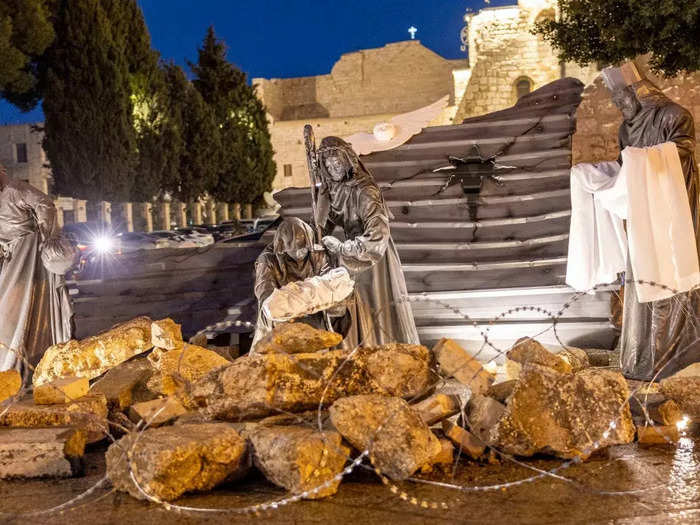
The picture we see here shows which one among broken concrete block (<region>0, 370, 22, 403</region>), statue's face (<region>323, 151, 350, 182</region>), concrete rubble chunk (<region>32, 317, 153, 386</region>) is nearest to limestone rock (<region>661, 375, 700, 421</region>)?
statue's face (<region>323, 151, 350, 182</region>)

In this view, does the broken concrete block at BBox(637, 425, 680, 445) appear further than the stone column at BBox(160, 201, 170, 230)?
No

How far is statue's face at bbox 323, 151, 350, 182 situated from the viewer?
→ 552 centimetres

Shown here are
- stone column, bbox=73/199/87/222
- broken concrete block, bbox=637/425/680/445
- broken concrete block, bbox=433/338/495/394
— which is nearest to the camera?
broken concrete block, bbox=637/425/680/445

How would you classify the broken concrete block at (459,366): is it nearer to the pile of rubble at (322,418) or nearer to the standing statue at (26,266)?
the pile of rubble at (322,418)

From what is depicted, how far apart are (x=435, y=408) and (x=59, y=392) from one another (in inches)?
89.9

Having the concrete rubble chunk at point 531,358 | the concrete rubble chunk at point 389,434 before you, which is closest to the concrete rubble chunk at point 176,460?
the concrete rubble chunk at point 389,434

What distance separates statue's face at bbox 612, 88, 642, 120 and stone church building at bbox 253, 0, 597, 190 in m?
18.9

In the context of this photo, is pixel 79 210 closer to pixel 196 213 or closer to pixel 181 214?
pixel 181 214

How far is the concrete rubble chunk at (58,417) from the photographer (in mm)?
4410

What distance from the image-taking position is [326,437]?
358 centimetres

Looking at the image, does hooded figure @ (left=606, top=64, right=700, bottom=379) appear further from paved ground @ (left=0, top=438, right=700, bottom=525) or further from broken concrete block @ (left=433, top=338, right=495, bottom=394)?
paved ground @ (left=0, top=438, right=700, bottom=525)

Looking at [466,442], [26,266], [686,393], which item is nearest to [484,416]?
[466,442]

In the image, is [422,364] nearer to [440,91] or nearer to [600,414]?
[600,414]

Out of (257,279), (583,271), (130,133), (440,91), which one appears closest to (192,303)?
(257,279)
